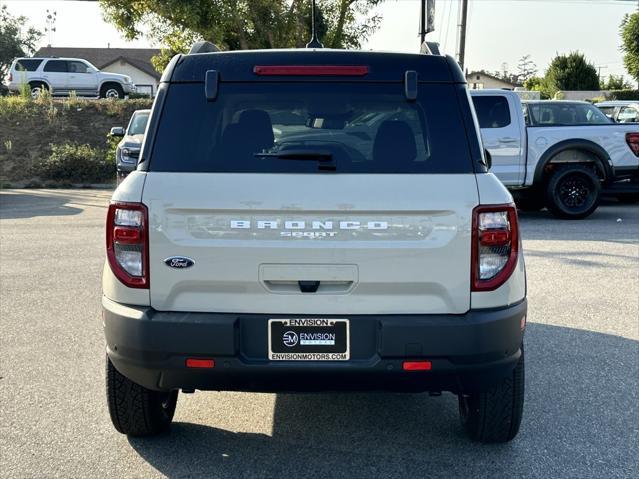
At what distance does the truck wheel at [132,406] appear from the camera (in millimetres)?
3676

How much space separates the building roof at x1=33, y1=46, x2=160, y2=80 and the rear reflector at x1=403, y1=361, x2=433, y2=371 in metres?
60.6

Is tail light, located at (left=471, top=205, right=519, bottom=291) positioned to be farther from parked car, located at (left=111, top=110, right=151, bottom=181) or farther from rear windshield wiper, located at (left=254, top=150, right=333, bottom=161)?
parked car, located at (left=111, top=110, right=151, bottom=181)

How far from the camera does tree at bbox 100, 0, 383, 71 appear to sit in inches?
876

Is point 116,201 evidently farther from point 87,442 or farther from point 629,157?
point 629,157

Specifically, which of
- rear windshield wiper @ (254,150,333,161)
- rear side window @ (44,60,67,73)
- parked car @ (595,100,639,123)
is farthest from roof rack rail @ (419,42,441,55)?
rear side window @ (44,60,67,73)

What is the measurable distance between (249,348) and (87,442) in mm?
1269

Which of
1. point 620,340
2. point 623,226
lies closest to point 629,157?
point 623,226

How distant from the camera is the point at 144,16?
76.1 ft

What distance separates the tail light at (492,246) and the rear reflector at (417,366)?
38 centimetres

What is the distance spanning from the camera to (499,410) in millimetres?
3686

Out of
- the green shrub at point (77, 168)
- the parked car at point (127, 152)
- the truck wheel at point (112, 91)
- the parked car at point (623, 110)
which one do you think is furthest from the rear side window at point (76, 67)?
the parked car at point (623, 110)

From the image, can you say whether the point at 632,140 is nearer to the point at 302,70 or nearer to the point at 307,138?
the point at 307,138

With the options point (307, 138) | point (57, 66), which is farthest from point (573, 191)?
point (57, 66)

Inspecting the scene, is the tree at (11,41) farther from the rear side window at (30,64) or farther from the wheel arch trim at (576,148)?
the wheel arch trim at (576,148)
